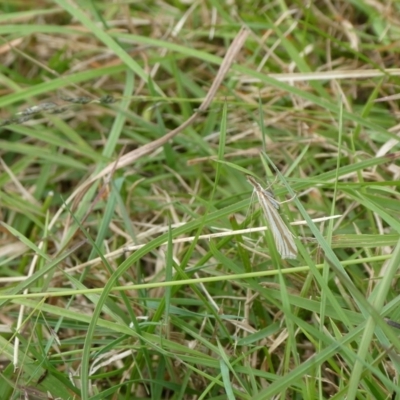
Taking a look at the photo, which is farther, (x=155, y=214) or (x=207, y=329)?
(x=155, y=214)

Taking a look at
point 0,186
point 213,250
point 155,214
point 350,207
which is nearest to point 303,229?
point 350,207

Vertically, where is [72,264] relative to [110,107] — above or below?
below

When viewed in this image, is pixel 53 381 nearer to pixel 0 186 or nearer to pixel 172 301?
pixel 172 301

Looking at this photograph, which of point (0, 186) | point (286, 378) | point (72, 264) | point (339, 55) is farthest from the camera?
point (339, 55)

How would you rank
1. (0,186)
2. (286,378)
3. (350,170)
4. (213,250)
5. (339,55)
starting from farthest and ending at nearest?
(339,55)
(0,186)
(350,170)
(213,250)
(286,378)

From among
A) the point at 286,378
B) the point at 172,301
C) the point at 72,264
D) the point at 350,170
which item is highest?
the point at 350,170

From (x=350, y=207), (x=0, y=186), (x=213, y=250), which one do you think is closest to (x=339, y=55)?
(x=350, y=207)

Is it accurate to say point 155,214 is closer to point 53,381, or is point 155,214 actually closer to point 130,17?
point 53,381
